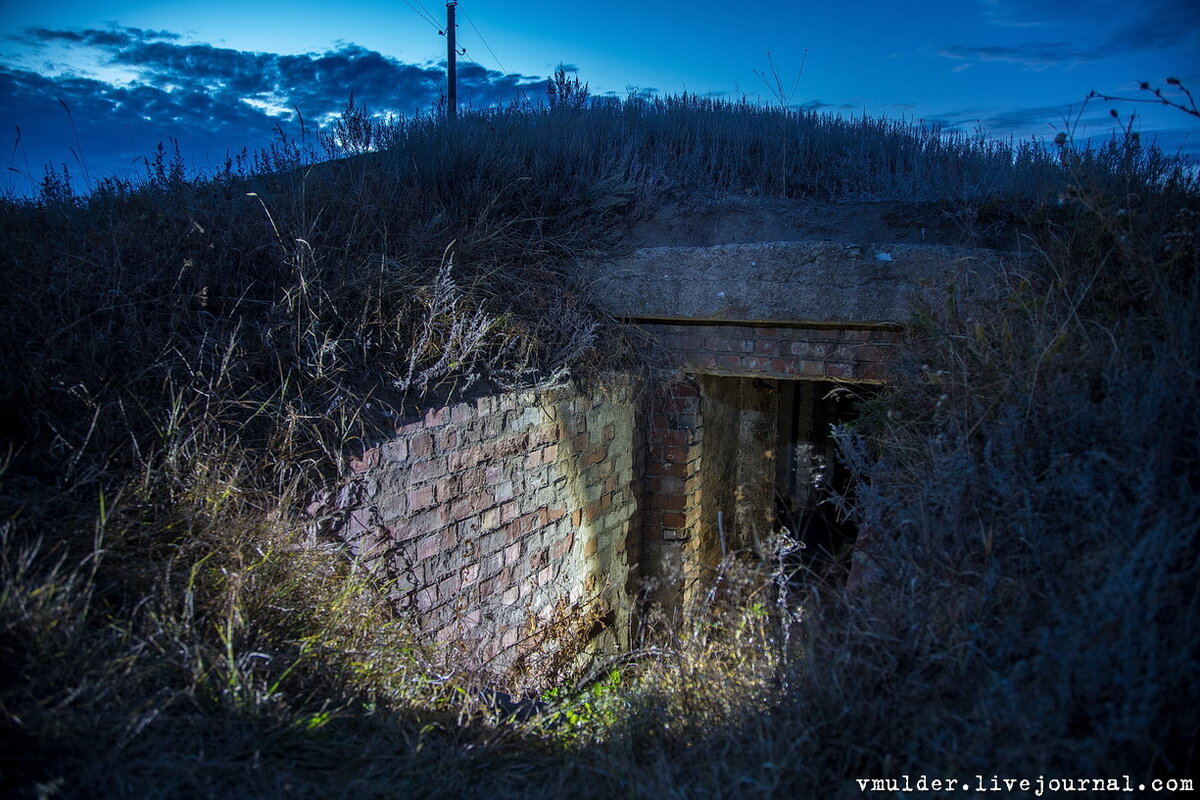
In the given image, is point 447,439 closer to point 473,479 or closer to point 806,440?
point 473,479

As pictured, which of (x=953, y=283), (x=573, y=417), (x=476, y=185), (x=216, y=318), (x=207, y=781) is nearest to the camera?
(x=207, y=781)

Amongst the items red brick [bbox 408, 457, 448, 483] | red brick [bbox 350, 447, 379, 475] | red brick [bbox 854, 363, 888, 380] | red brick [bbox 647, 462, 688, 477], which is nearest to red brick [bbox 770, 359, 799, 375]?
red brick [bbox 854, 363, 888, 380]

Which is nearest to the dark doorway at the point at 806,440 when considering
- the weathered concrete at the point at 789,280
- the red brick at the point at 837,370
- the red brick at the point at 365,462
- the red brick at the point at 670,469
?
the red brick at the point at 670,469

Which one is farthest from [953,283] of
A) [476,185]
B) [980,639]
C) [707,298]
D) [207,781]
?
[207,781]

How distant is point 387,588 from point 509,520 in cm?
90

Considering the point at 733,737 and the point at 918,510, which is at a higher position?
the point at 918,510

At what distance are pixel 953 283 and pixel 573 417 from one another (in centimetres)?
203

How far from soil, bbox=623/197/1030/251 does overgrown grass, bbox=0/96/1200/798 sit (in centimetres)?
27

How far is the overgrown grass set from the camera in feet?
5.28

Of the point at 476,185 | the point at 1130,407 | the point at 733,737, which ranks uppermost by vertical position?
the point at 476,185

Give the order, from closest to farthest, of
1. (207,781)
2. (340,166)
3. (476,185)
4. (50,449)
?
(207,781)
(50,449)
(476,185)
(340,166)

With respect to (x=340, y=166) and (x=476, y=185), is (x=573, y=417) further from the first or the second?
(x=340, y=166)

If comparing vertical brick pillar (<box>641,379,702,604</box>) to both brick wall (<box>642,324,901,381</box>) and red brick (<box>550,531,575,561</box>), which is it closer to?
brick wall (<box>642,324,901,381</box>)

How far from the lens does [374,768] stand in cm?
182
